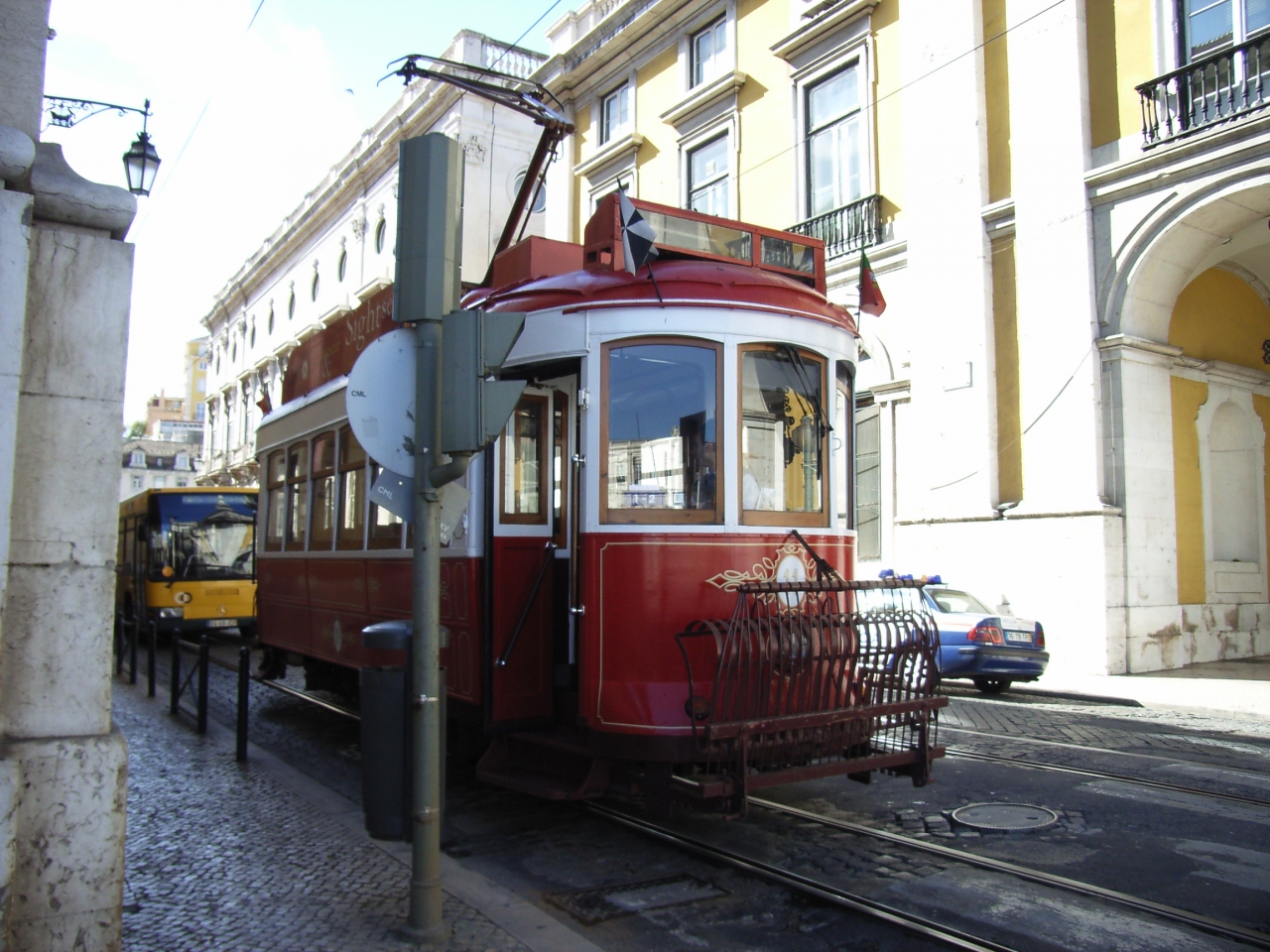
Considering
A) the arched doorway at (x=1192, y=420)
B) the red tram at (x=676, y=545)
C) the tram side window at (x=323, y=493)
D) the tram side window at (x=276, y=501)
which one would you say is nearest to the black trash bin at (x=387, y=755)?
the red tram at (x=676, y=545)

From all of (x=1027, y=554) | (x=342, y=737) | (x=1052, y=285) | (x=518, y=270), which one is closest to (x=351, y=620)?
(x=342, y=737)

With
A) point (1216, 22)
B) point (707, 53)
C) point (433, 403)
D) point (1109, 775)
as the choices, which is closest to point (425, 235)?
point (433, 403)

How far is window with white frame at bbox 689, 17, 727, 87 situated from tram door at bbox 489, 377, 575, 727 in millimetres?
16889

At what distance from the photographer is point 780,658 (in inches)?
195

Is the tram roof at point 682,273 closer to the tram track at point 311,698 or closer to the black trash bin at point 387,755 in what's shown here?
the black trash bin at point 387,755

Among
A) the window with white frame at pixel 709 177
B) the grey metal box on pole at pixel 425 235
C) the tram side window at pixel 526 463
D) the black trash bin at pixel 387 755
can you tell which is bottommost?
the black trash bin at pixel 387 755

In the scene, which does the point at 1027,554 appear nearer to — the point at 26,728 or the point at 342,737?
the point at 342,737

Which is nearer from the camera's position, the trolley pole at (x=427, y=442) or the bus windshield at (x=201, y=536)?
the trolley pole at (x=427, y=442)

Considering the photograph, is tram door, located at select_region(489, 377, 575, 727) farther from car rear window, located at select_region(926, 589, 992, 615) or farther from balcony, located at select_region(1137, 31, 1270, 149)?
balcony, located at select_region(1137, 31, 1270, 149)

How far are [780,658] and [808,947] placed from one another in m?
1.32

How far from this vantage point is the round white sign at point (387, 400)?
13.6 ft

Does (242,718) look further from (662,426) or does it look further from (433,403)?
(433,403)

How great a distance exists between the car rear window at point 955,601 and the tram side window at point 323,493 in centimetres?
776

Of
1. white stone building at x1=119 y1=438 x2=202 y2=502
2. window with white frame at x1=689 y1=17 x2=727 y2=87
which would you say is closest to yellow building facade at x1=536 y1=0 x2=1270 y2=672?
window with white frame at x1=689 y1=17 x2=727 y2=87
